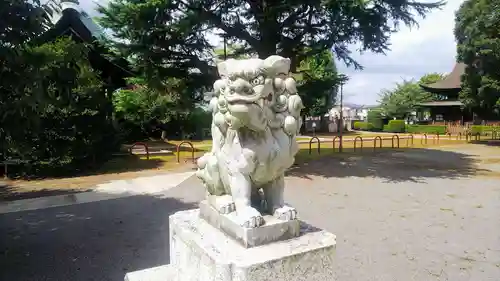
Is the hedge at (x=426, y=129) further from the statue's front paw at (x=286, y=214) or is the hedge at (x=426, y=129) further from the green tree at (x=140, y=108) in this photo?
the statue's front paw at (x=286, y=214)

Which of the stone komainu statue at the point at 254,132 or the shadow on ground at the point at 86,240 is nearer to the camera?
the stone komainu statue at the point at 254,132

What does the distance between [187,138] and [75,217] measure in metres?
15.9

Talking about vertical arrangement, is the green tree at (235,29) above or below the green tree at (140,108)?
above

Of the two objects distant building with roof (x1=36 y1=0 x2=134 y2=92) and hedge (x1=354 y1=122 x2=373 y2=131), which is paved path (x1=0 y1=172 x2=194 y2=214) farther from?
hedge (x1=354 y1=122 x2=373 y2=131)

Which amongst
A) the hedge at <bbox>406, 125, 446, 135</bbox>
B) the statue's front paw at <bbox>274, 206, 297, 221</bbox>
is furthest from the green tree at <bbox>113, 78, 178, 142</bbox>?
the hedge at <bbox>406, 125, 446, 135</bbox>

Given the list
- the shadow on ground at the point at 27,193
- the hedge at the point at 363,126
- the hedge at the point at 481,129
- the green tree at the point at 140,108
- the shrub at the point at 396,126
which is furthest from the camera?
the hedge at the point at 363,126

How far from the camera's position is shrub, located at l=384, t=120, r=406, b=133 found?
107 ft

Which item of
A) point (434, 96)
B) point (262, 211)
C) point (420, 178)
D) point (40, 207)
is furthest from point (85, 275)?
point (434, 96)

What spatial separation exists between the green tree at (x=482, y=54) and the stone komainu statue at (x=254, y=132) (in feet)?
63.4

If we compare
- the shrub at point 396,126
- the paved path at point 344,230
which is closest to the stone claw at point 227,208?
the paved path at point 344,230

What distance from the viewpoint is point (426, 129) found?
29938mm

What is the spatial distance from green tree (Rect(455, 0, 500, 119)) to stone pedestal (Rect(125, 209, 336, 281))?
63.9 feet

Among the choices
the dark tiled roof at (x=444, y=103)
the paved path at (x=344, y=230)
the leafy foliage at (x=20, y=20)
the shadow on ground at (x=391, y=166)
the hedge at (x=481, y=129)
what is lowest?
the paved path at (x=344, y=230)

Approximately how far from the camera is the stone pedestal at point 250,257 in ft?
7.39
